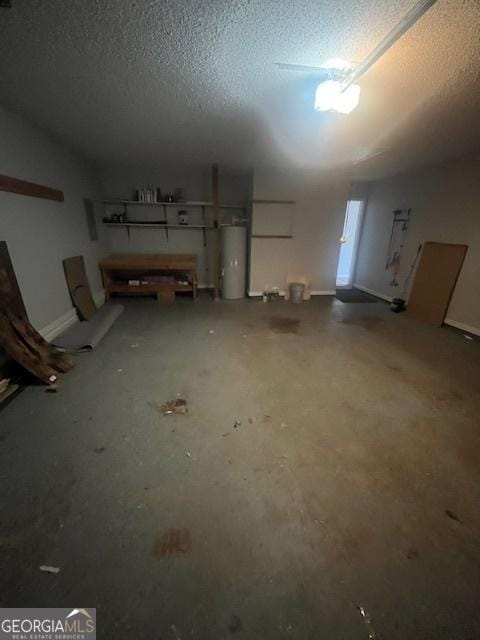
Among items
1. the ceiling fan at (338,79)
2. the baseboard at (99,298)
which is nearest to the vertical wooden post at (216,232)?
the baseboard at (99,298)

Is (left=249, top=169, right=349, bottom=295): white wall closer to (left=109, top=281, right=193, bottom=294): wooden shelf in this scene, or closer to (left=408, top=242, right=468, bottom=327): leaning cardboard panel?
(left=408, top=242, right=468, bottom=327): leaning cardboard panel

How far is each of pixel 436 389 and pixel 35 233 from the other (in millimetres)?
4534

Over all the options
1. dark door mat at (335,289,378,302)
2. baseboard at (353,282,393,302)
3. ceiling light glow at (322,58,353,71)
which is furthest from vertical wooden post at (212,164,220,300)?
baseboard at (353,282,393,302)

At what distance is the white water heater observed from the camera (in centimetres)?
467

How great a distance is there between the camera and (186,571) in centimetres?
107

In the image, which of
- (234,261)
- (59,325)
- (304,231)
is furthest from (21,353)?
(304,231)

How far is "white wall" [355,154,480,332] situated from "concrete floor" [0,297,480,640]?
1.61 meters

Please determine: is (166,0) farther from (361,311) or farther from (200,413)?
(361,311)

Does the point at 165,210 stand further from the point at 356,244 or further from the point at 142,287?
the point at 356,244

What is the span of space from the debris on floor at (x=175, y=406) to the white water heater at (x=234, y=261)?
10.4 ft

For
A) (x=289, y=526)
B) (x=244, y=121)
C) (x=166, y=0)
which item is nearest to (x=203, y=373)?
(x=289, y=526)

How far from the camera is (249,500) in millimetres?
1360

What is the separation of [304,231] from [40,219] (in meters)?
4.16

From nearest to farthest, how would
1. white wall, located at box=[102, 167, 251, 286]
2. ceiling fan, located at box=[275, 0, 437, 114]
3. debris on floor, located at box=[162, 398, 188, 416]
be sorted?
ceiling fan, located at box=[275, 0, 437, 114], debris on floor, located at box=[162, 398, 188, 416], white wall, located at box=[102, 167, 251, 286]
